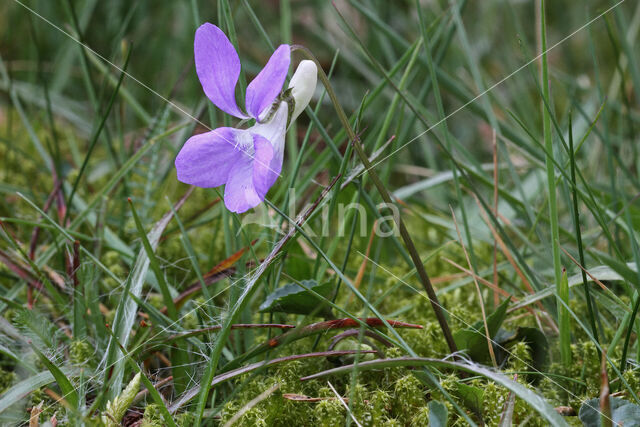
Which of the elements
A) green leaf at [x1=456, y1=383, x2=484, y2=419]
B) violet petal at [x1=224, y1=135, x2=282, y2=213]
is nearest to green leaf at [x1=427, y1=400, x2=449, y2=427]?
green leaf at [x1=456, y1=383, x2=484, y2=419]

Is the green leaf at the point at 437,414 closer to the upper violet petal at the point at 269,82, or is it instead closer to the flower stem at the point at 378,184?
the flower stem at the point at 378,184

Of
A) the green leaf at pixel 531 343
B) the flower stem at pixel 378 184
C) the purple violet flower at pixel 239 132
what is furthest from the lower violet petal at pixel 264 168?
the green leaf at pixel 531 343

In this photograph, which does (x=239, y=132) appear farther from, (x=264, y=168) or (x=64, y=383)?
(x=64, y=383)

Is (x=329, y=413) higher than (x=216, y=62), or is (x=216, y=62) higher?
(x=216, y=62)

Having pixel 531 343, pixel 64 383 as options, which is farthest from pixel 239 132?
pixel 531 343

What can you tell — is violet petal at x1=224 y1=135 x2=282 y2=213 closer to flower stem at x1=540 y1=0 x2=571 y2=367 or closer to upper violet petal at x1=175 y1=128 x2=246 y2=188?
upper violet petal at x1=175 y1=128 x2=246 y2=188

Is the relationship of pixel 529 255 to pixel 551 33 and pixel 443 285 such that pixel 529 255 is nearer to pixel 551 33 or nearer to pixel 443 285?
pixel 443 285
